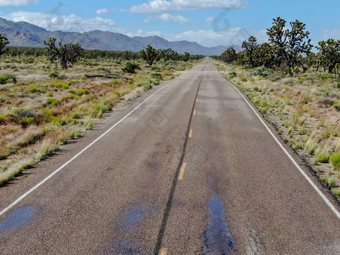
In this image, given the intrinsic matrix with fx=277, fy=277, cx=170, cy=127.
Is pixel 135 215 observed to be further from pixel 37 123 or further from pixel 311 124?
pixel 311 124

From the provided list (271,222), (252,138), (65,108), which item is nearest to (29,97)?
(65,108)

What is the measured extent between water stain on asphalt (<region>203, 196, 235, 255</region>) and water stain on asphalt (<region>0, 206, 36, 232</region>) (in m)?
4.19

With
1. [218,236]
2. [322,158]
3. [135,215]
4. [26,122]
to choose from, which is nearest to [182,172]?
[135,215]

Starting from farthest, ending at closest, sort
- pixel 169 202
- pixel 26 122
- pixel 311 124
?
pixel 311 124 < pixel 26 122 < pixel 169 202

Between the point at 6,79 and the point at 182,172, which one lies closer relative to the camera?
the point at 182,172

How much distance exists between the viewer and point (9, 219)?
6.61 metres

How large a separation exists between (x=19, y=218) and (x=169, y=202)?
12.1ft

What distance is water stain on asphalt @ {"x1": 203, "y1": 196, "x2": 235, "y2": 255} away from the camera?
18.3 ft

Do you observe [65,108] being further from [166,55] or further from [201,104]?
[166,55]

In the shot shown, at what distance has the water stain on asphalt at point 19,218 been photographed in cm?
633

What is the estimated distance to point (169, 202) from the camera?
738cm

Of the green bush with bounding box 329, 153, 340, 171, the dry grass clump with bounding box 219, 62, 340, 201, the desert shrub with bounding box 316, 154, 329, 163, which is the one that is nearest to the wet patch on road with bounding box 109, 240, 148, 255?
the dry grass clump with bounding box 219, 62, 340, 201

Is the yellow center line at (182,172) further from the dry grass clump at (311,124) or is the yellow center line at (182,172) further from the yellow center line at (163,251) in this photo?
the dry grass clump at (311,124)

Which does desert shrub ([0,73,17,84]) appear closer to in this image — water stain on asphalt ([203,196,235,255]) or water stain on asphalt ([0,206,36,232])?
water stain on asphalt ([0,206,36,232])
